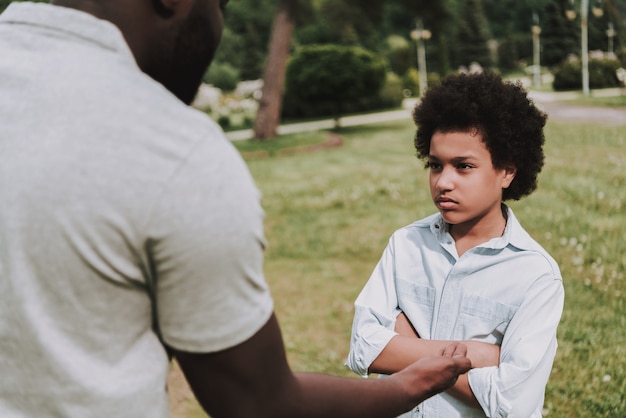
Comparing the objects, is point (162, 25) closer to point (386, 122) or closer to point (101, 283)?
point (101, 283)

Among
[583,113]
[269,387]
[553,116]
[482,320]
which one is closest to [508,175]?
[482,320]

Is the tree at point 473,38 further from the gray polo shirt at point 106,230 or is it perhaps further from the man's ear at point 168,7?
the gray polo shirt at point 106,230

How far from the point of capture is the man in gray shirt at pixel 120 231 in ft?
3.34

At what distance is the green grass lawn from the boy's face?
177cm

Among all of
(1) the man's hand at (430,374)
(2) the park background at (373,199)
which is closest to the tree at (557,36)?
(2) the park background at (373,199)

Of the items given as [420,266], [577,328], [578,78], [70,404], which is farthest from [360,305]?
[578,78]

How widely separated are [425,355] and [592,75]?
30.0 metres

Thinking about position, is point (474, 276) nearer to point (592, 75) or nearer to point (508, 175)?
point (508, 175)

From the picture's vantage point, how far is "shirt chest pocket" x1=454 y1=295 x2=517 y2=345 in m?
2.13

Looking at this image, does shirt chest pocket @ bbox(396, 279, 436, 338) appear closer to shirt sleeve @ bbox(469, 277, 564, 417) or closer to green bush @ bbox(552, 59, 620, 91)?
shirt sleeve @ bbox(469, 277, 564, 417)

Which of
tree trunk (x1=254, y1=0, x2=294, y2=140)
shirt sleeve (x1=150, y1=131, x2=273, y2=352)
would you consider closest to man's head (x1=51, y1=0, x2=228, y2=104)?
shirt sleeve (x1=150, y1=131, x2=273, y2=352)

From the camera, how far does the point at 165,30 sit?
1169 millimetres

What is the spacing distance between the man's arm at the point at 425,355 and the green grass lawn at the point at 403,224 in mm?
1710

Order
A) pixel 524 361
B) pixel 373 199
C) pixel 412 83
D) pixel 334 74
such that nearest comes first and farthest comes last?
pixel 524 361, pixel 373 199, pixel 334 74, pixel 412 83
